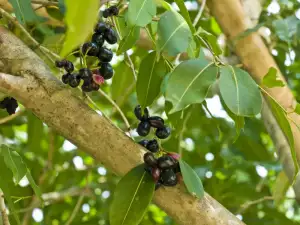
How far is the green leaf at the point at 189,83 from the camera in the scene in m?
0.64

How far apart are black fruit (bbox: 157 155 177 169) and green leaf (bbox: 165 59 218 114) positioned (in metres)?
0.11

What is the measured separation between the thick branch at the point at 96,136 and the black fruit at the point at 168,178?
0.03 ft

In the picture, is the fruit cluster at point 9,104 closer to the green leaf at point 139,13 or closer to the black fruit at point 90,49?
the black fruit at point 90,49

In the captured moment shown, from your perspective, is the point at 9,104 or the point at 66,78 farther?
the point at 9,104

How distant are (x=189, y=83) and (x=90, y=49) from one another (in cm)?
19

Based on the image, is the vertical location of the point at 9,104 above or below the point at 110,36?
below

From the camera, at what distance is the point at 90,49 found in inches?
31.0

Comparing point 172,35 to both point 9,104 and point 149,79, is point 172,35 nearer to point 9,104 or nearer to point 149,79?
point 149,79

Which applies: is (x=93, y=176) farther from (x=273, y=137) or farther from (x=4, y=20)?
(x=4, y=20)

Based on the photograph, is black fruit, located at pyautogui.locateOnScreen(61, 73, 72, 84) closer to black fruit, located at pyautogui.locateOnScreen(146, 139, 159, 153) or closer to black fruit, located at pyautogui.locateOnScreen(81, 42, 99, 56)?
black fruit, located at pyautogui.locateOnScreen(81, 42, 99, 56)

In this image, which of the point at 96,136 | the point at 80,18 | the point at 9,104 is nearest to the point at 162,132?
the point at 96,136

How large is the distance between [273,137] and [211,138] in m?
0.56

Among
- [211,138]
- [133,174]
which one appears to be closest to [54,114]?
[133,174]

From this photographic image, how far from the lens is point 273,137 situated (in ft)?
Answer: 3.93
